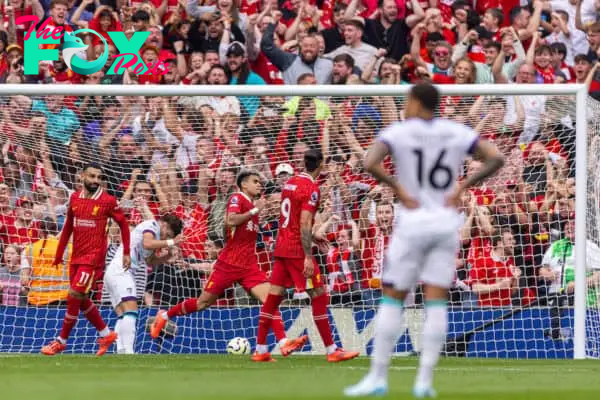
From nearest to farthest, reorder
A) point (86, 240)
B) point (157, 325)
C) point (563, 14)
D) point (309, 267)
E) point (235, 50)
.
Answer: point (309, 267), point (86, 240), point (157, 325), point (235, 50), point (563, 14)

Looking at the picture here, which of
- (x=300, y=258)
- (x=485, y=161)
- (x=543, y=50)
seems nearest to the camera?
(x=485, y=161)

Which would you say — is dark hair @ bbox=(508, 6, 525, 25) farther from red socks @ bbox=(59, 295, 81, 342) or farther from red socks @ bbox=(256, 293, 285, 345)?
red socks @ bbox=(59, 295, 81, 342)

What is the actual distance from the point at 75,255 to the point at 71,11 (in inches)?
250

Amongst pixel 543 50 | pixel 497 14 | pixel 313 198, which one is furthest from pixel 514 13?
pixel 313 198

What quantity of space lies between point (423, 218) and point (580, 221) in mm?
7730

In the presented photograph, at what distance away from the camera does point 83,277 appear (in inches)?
616

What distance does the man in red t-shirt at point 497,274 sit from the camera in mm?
16547

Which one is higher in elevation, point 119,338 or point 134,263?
point 134,263

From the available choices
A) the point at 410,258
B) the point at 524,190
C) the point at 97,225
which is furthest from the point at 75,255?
the point at 410,258

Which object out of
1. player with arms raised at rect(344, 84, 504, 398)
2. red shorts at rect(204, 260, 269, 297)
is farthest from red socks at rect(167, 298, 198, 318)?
player with arms raised at rect(344, 84, 504, 398)

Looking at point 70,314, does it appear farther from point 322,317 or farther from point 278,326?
point 322,317

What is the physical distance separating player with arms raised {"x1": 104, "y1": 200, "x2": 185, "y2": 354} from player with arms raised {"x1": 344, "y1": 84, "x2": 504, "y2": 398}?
26.4ft

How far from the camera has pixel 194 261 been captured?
17344mm

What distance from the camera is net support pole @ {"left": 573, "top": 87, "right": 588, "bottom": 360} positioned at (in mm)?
15938
